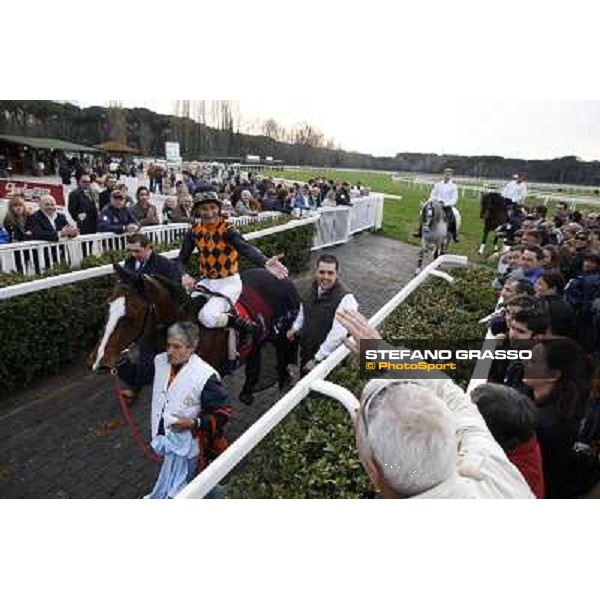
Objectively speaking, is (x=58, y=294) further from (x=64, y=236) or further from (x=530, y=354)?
(x=530, y=354)

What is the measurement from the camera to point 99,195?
514 centimetres

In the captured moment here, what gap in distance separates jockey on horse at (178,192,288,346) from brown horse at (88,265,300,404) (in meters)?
0.11

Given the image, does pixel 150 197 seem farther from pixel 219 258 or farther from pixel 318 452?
pixel 318 452

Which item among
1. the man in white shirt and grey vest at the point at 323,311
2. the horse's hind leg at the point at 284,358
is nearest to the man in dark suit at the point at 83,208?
the horse's hind leg at the point at 284,358

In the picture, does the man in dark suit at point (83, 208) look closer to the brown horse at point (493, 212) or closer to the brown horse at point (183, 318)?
the brown horse at point (183, 318)

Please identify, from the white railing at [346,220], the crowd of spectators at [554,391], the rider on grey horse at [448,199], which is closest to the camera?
the crowd of spectators at [554,391]

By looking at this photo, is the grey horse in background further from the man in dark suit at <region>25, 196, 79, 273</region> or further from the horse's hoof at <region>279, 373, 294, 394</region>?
the man in dark suit at <region>25, 196, 79, 273</region>

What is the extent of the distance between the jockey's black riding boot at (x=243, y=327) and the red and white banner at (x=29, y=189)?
2.95 m

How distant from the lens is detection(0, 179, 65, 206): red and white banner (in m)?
4.39

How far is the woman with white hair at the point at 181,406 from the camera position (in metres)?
1.97

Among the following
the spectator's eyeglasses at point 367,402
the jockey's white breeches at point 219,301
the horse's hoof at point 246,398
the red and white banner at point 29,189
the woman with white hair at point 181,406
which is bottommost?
the horse's hoof at point 246,398

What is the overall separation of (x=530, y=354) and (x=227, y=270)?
78.2 inches

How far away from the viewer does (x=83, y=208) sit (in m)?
4.66

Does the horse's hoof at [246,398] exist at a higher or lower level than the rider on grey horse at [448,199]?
lower
